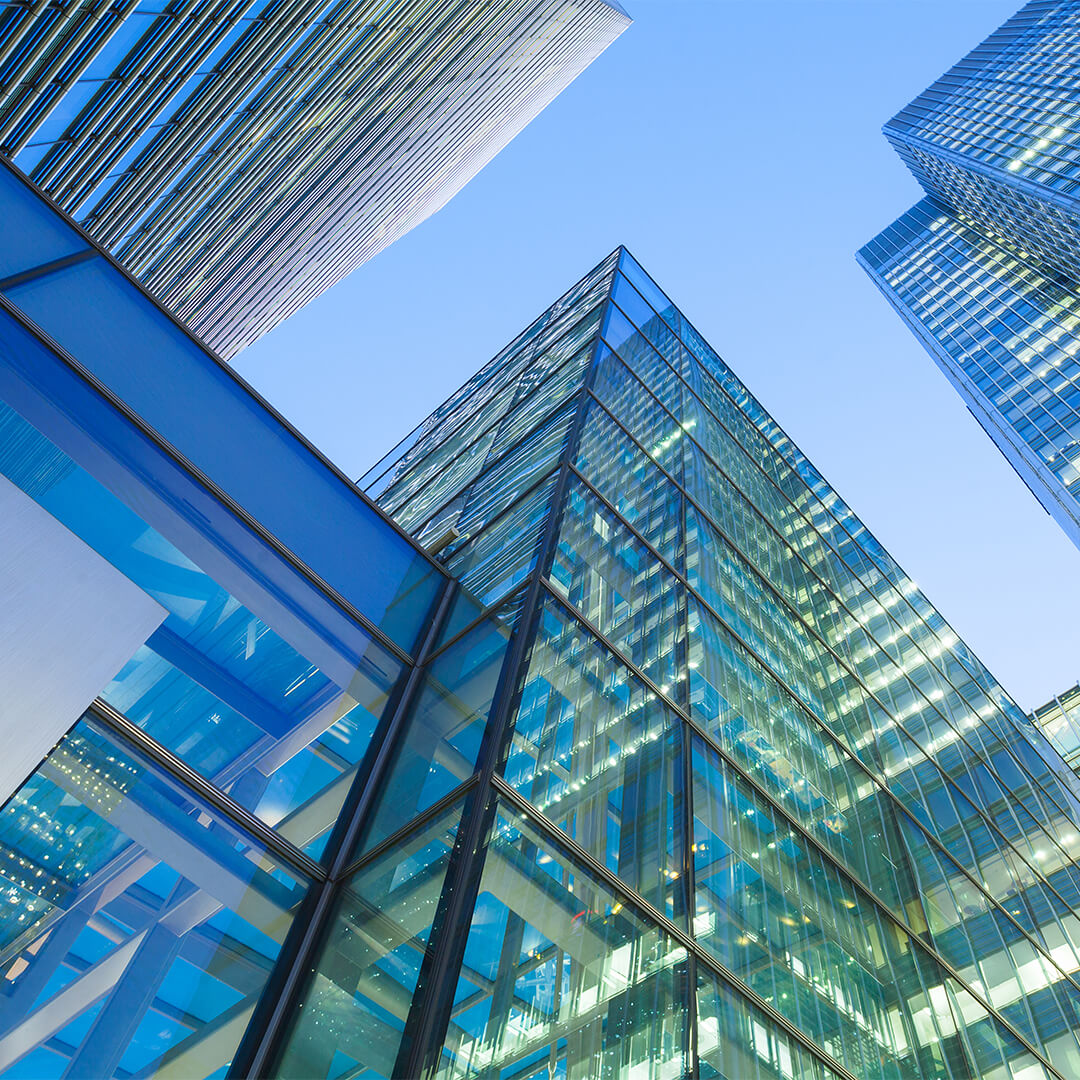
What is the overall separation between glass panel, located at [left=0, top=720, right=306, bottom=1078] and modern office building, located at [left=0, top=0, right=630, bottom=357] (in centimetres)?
1719

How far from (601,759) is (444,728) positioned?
1.48 metres

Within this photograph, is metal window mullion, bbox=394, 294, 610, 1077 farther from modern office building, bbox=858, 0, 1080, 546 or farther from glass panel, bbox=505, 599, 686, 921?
modern office building, bbox=858, 0, 1080, 546

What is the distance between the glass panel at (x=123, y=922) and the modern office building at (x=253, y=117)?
1719cm

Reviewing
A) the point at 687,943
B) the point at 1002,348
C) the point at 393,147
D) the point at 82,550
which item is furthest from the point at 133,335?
the point at 1002,348

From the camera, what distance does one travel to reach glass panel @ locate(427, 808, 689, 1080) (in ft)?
19.6

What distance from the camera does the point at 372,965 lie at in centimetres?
640

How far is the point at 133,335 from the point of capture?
9141 mm

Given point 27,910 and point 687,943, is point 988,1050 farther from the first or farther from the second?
point 27,910

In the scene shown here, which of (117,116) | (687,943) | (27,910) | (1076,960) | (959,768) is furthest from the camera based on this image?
(117,116)

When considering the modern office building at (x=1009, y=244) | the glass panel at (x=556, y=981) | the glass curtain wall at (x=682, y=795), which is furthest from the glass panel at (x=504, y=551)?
the modern office building at (x=1009, y=244)

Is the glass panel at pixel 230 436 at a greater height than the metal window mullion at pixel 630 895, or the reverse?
the glass panel at pixel 230 436

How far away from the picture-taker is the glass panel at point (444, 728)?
755cm

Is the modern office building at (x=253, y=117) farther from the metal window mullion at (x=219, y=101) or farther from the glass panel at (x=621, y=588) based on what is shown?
the glass panel at (x=621, y=588)

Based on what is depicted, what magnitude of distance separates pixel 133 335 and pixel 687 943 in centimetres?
775
